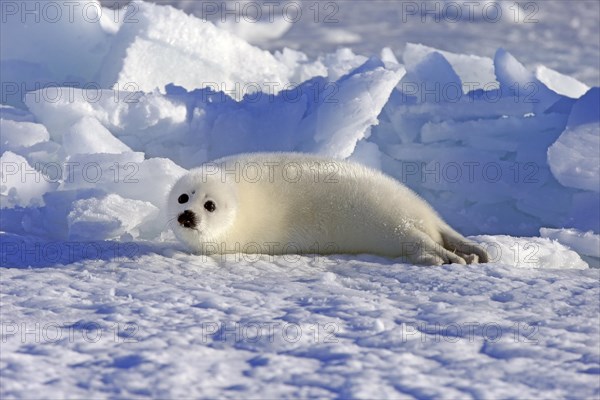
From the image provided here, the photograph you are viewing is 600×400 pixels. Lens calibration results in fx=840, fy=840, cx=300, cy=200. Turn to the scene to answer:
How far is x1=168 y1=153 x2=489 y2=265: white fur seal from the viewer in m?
3.52

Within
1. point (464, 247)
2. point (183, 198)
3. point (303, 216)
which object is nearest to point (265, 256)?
point (303, 216)

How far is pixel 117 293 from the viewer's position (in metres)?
2.86

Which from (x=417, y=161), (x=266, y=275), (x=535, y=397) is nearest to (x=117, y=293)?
(x=266, y=275)

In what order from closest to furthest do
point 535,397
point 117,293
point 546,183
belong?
point 535,397
point 117,293
point 546,183

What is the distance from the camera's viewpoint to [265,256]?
3545 mm

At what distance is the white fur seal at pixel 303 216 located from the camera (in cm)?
352

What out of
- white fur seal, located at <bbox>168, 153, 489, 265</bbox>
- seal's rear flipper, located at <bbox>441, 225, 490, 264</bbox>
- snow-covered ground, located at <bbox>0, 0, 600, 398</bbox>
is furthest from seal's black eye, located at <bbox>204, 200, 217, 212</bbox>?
seal's rear flipper, located at <bbox>441, 225, 490, 264</bbox>

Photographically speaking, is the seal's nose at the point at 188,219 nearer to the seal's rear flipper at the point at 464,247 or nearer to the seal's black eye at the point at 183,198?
the seal's black eye at the point at 183,198

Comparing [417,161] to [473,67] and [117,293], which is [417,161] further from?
[117,293]

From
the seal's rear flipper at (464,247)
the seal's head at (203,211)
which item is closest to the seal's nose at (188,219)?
the seal's head at (203,211)

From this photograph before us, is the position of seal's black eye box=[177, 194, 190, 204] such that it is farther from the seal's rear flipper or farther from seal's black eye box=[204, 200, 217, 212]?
the seal's rear flipper

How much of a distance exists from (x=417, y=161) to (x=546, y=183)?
0.89 metres

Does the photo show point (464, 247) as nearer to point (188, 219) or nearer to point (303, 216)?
point (303, 216)

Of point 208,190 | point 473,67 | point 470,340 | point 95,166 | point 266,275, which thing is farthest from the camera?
point 473,67
